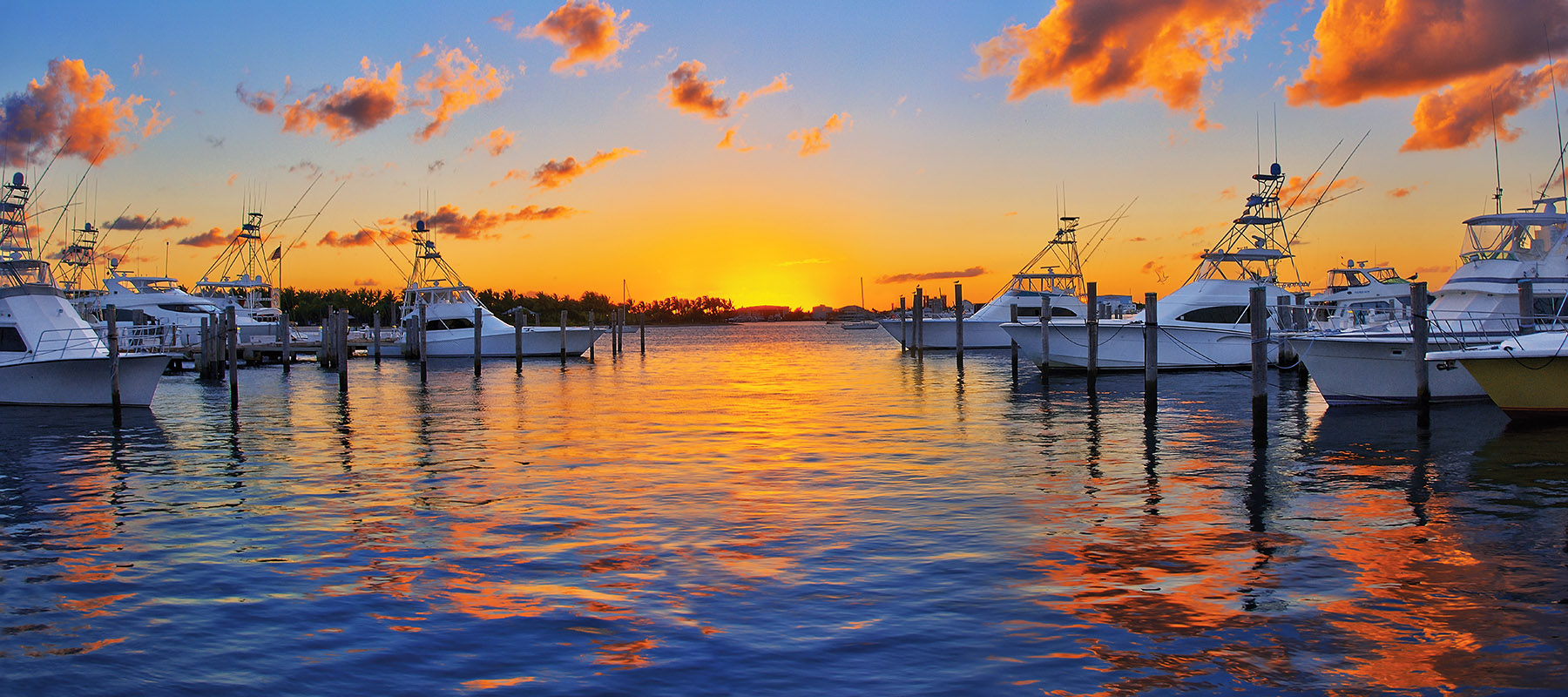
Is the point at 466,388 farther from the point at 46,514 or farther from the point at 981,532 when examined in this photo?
the point at 981,532

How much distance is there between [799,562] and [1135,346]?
2691 centimetres

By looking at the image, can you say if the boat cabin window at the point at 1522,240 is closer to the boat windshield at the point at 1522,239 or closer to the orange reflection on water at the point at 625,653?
the boat windshield at the point at 1522,239

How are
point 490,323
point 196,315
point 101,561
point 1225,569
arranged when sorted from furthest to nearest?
1. point 490,323
2. point 196,315
3. point 101,561
4. point 1225,569

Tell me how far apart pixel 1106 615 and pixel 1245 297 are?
28234mm

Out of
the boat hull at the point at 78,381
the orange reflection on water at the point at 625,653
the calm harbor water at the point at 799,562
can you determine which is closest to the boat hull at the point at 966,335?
the calm harbor water at the point at 799,562

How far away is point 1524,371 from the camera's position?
18.1 metres

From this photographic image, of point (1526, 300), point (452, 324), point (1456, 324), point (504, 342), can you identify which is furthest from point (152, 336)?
point (1526, 300)

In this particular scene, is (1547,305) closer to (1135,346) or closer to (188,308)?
(1135,346)

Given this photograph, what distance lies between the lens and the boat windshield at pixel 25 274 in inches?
1054

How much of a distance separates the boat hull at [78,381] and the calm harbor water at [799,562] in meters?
6.09

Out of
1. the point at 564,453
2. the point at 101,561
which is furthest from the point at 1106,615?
the point at 564,453

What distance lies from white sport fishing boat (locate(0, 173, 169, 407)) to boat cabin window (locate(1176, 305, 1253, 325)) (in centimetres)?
2895

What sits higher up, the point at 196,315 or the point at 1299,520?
the point at 196,315

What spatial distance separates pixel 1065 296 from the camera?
5409 cm
